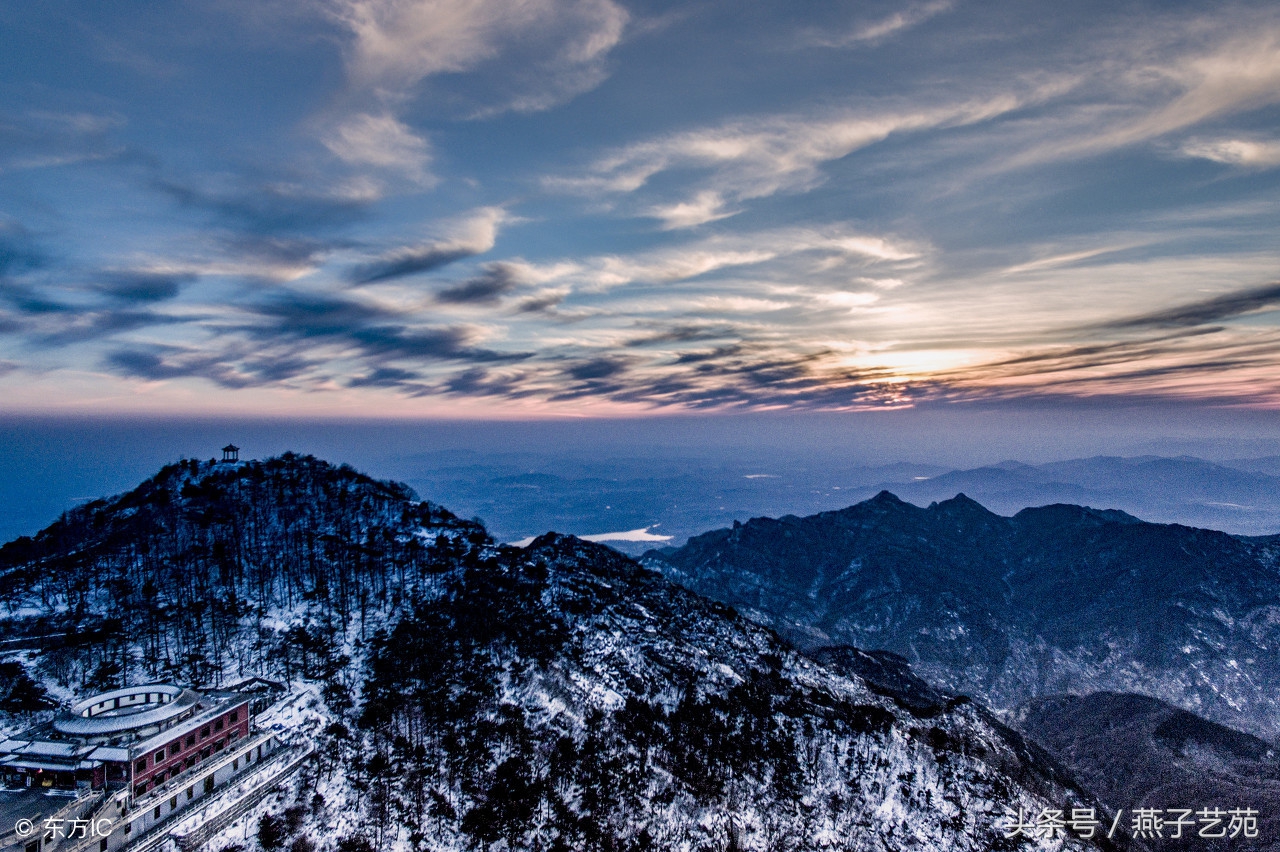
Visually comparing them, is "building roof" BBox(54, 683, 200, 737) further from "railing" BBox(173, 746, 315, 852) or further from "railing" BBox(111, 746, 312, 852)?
"railing" BBox(173, 746, 315, 852)

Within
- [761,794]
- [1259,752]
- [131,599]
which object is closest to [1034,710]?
[1259,752]

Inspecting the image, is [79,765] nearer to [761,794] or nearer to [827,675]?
[761,794]

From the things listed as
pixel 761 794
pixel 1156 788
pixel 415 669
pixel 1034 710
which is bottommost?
pixel 1034 710

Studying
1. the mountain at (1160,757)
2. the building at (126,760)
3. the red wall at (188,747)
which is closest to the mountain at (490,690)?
the building at (126,760)

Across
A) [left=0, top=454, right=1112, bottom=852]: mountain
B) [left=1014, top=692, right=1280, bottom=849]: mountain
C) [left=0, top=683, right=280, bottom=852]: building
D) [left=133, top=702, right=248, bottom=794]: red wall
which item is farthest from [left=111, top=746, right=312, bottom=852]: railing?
[left=1014, top=692, right=1280, bottom=849]: mountain

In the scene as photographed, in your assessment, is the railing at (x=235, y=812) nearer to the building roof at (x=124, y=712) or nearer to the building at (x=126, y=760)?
the building at (x=126, y=760)

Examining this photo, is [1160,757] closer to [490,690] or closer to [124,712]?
[490,690]
